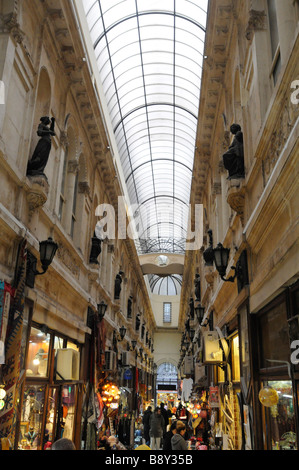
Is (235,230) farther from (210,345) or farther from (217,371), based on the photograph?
(217,371)

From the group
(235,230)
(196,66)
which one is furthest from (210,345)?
(196,66)

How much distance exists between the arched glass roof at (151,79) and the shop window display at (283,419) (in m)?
11.6

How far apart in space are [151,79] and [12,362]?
46.4 ft

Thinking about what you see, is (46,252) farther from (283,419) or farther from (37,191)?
(283,419)

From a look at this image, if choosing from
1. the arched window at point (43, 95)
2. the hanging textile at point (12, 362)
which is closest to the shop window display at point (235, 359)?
the hanging textile at point (12, 362)

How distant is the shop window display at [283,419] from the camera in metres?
5.01

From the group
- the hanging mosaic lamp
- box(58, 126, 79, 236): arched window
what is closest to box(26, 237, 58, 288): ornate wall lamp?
box(58, 126, 79, 236): arched window

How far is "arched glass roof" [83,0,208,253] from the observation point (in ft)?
45.6

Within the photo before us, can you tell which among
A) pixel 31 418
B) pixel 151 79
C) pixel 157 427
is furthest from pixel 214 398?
pixel 151 79

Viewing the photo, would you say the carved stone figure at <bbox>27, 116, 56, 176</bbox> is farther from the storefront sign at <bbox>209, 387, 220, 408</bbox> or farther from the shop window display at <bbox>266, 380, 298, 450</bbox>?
the storefront sign at <bbox>209, 387, 220, 408</bbox>

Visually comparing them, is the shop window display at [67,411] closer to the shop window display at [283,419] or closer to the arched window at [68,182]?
the arched window at [68,182]

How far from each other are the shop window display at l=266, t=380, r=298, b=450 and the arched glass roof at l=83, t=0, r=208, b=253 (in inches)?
456

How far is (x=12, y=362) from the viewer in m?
6.13

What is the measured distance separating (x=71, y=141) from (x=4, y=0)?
4635 mm
